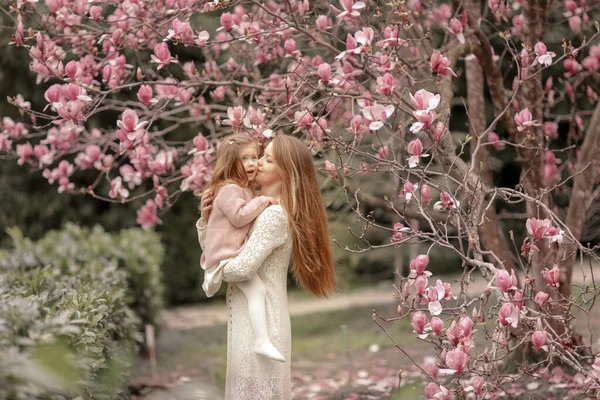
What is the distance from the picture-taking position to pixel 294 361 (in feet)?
24.7

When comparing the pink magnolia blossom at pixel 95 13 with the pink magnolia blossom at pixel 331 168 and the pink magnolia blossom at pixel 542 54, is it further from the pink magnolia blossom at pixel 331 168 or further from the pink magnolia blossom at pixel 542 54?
the pink magnolia blossom at pixel 542 54

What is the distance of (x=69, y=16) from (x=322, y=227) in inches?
77.2

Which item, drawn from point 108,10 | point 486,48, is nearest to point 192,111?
point 486,48

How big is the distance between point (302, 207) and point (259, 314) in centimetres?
49

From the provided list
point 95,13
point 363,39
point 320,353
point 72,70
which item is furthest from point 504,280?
point 320,353

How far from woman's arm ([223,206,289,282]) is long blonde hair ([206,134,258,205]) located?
0.67 feet

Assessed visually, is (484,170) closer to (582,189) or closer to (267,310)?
(582,189)

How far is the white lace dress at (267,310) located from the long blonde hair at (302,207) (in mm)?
59

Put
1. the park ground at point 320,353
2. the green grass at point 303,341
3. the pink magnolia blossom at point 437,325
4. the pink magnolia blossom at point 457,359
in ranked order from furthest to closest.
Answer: the green grass at point 303,341, the park ground at point 320,353, the pink magnolia blossom at point 437,325, the pink magnolia blossom at point 457,359

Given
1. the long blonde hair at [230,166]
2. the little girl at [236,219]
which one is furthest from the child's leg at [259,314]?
the long blonde hair at [230,166]

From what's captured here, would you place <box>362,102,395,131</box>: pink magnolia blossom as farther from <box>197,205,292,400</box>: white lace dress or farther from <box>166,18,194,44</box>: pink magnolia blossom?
<box>166,18,194,44</box>: pink magnolia blossom

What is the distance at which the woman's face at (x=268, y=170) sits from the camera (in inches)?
142

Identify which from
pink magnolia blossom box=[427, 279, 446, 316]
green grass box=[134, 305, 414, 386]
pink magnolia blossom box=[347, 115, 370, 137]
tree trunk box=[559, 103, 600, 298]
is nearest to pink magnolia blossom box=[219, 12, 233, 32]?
pink magnolia blossom box=[347, 115, 370, 137]

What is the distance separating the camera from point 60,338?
2816 millimetres
